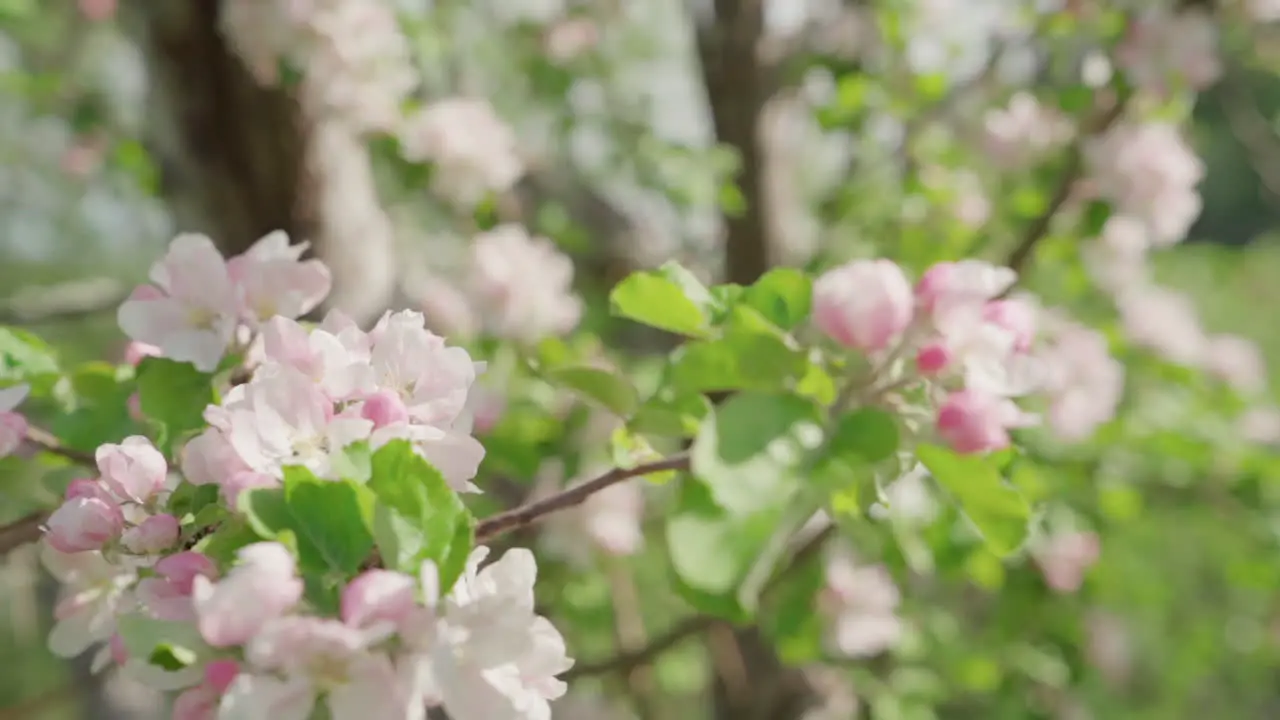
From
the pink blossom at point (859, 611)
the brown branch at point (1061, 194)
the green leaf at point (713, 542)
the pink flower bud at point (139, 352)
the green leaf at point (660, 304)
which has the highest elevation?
the green leaf at point (660, 304)

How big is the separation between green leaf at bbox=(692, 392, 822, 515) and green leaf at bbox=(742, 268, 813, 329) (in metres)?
0.12

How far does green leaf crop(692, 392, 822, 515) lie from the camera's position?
21.1 inches

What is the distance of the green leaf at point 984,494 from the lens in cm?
61

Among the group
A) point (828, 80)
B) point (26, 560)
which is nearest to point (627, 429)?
point (828, 80)

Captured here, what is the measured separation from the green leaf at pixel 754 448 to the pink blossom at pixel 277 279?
0.35 m

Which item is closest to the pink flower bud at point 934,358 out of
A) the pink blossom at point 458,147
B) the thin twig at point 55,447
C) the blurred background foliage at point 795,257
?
the blurred background foliage at point 795,257

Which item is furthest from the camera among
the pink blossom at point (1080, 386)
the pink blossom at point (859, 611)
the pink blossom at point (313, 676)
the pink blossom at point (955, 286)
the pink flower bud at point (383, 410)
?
the pink blossom at point (859, 611)

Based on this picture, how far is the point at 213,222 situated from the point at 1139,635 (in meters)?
3.90

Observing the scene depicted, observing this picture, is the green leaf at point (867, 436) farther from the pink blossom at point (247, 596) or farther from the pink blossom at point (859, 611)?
the pink blossom at point (859, 611)

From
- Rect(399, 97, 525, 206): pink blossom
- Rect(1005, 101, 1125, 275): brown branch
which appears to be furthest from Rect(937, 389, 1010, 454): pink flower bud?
Rect(399, 97, 525, 206): pink blossom

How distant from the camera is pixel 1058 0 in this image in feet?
6.49

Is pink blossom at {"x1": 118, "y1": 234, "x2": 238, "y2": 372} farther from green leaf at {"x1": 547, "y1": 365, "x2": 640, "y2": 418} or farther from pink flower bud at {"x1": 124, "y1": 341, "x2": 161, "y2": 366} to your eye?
green leaf at {"x1": 547, "y1": 365, "x2": 640, "y2": 418}

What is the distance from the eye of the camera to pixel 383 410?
23.2 inches

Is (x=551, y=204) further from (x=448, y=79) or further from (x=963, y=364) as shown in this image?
(x=963, y=364)
